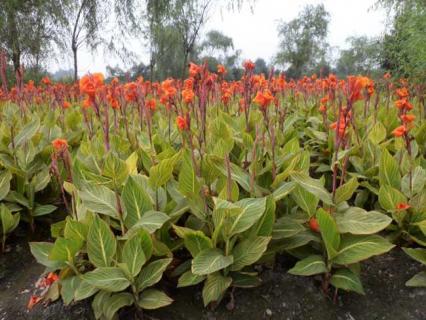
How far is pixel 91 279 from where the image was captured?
1455 millimetres

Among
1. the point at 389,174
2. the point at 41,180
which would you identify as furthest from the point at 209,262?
the point at 41,180

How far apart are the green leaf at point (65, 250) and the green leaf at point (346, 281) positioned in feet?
3.67

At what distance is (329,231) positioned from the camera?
5.22 feet

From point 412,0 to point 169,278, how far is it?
4.81m

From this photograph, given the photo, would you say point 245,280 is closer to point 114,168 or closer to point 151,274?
point 151,274

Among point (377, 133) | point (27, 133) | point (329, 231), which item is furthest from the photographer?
point (377, 133)

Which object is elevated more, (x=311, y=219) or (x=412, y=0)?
(x=412, y=0)

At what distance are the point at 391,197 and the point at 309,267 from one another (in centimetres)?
60

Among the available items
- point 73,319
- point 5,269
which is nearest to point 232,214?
point 73,319

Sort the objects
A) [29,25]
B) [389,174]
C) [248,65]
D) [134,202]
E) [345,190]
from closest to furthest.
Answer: [134,202], [345,190], [389,174], [248,65], [29,25]

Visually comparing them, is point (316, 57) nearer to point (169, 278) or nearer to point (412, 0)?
point (412, 0)

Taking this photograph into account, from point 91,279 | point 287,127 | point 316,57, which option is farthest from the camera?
point 316,57

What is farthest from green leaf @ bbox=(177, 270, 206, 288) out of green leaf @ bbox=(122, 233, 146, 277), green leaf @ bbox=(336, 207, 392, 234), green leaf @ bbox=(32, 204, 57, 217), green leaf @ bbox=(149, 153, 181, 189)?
green leaf @ bbox=(32, 204, 57, 217)

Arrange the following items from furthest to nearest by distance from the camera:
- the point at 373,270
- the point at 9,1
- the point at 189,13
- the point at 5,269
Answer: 1. the point at 189,13
2. the point at 9,1
3. the point at 5,269
4. the point at 373,270
